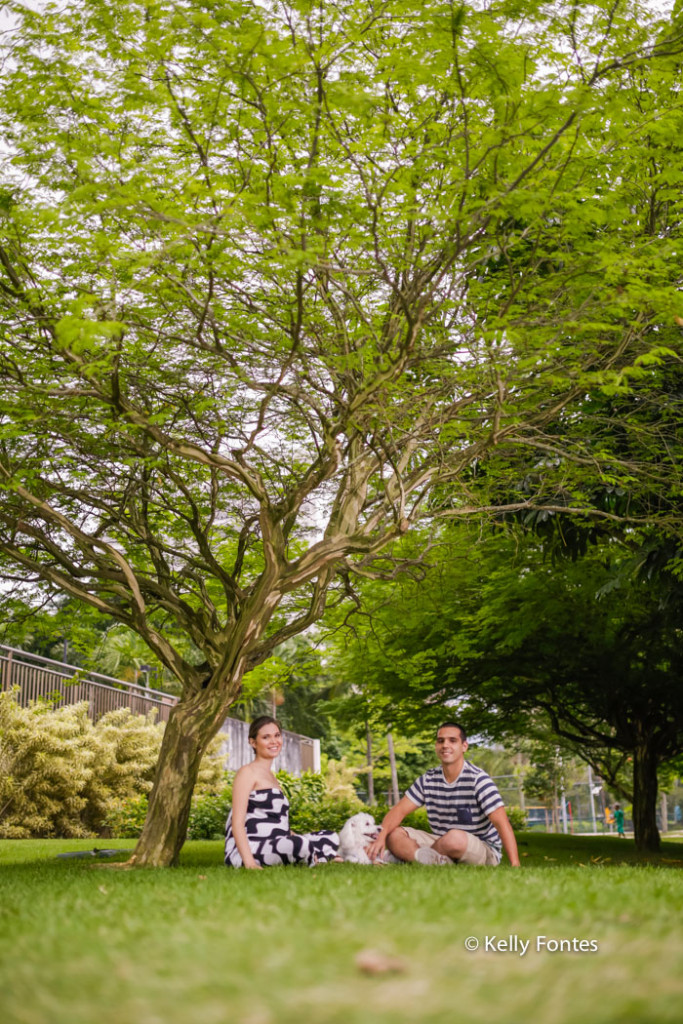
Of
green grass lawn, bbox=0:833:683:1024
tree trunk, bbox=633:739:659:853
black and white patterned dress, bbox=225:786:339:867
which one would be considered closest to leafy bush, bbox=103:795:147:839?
tree trunk, bbox=633:739:659:853

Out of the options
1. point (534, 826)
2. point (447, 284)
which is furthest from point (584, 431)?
point (534, 826)

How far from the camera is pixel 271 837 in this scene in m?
8.35

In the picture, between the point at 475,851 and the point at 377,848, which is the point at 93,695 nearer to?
the point at 377,848

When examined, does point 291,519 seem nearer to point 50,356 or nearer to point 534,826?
point 50,356

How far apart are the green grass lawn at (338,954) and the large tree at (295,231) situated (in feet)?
12.5

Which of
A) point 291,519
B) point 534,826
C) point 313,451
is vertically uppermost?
point 313,451

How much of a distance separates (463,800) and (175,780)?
3.20 m

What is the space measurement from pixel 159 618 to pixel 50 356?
613 centimetres

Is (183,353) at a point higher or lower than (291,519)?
higher

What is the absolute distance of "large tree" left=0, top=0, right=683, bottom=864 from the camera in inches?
301

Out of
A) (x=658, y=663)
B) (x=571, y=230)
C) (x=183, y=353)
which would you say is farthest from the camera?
(x=658, y=663)

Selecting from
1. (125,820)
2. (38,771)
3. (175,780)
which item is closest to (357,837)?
(175,780)

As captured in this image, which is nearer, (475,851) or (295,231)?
(295,231)

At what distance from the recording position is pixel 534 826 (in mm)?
51594
